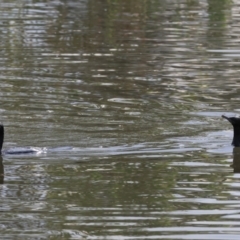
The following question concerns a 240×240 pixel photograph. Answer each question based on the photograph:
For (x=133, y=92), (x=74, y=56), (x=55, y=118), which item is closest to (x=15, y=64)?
(x=74, y=56)

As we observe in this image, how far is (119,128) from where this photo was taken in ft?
36.3

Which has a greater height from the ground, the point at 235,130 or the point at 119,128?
the point at 235,130

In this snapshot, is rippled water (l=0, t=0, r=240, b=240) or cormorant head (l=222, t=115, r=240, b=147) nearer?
rippled water (l=0, t=0, r=240, b=240)

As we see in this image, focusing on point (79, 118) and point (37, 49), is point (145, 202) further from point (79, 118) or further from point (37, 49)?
point (37, 49)

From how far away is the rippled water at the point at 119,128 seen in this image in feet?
23.5

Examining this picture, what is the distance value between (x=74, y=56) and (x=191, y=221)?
33.1ft

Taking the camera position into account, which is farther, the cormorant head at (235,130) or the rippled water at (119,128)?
the cormorant head at (235,130)

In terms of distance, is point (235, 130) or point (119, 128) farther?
point (119, 128)

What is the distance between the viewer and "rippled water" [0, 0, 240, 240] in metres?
7.17

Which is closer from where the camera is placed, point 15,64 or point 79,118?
point 79,118

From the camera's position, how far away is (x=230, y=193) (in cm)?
796

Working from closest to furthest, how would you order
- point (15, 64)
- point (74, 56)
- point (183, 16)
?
point (15, 64) → point (74, 56) → point (183, 16)

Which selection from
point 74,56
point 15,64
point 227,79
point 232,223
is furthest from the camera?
point 74,56

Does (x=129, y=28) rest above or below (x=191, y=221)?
below
